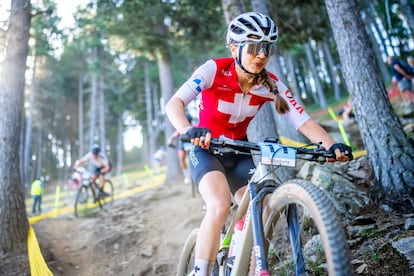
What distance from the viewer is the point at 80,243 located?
7.66 m

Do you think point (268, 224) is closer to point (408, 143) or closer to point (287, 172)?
point (408, 143)

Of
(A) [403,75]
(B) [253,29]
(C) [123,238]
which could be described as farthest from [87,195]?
(A) [403,75]

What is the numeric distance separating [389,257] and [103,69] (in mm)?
30546

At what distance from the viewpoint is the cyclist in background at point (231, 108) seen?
2.82 metres

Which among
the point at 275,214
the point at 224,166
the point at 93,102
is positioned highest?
the point at 93,102

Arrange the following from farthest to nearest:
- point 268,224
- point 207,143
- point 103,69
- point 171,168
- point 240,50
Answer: point 103,69 → point 171,168 → point 240,50 → point 268,224 → point 207,143

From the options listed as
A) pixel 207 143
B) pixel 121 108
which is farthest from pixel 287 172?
pixel 121 108

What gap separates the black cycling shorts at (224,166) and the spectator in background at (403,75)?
9920 millimetres

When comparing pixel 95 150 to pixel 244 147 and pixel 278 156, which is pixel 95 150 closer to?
pixel 244 147

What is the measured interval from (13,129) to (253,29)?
5.89m

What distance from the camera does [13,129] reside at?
677cm

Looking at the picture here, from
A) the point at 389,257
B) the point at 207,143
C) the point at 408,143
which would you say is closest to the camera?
the point at 207,143

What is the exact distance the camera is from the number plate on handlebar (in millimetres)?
2482

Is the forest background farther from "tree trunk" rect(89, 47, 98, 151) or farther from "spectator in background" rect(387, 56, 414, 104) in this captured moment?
"spectator in background" rect(387, 56, 414, 104)
